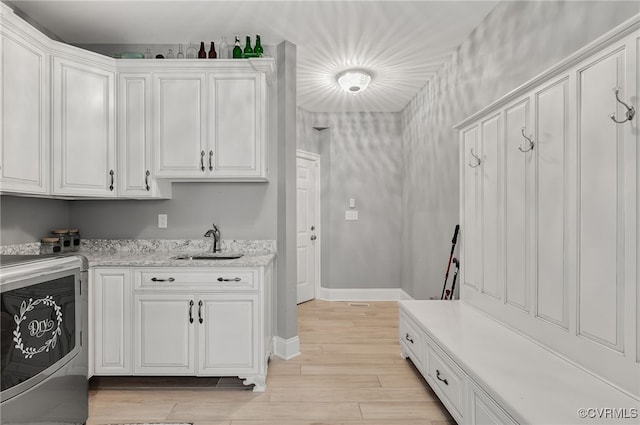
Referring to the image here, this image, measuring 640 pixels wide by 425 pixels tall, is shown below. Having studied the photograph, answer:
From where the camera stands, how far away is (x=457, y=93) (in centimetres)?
317

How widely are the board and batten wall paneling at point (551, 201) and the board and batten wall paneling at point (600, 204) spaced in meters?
0.11

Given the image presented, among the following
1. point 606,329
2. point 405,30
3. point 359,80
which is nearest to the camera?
point 606,329

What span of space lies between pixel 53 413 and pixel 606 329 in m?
2.44

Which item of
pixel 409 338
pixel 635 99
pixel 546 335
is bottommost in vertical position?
pixel 409 338

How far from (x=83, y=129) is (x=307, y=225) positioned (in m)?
2.98

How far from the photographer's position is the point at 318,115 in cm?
505

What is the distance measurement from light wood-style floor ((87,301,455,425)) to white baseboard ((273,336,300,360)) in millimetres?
60

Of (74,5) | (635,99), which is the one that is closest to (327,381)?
(635,99)

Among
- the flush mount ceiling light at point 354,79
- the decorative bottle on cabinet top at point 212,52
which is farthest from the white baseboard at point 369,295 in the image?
the decorative bottle on cabinet top at point 212,52

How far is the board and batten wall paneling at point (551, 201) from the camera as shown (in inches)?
64.9

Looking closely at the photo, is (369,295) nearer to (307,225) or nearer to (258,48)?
(307,225)

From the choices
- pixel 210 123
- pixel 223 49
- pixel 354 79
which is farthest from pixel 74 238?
pixel 354 79

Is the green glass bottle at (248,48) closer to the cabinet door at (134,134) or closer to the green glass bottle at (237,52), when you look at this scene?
the green glass bottle at (237,52)

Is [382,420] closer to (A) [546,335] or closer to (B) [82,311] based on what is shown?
(A) [546,335]
